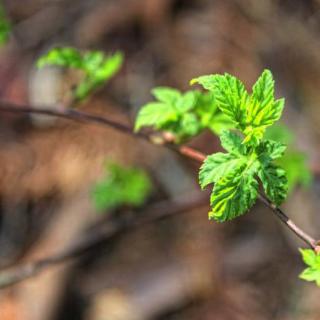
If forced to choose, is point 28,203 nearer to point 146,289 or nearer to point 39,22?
point 146,289

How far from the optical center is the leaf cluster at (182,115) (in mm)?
1579

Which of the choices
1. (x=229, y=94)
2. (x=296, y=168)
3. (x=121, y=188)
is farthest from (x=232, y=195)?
(x=121, y=188)

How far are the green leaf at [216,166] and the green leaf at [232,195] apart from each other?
0.05 ft

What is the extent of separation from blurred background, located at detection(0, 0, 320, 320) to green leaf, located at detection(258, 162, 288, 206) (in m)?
1.40

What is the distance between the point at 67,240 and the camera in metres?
3.12

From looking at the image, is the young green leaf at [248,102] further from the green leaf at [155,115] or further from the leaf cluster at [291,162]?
the leaf cluster at [291,162]

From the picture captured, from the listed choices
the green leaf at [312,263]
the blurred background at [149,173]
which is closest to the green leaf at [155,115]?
the green leaf at [312,263]

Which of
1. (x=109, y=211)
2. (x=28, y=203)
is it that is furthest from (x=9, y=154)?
(x=109, y=211)

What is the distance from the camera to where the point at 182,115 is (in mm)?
1627

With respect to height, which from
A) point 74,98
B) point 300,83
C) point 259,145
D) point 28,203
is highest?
point 259,145

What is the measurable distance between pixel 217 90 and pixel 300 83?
2585 millimetres

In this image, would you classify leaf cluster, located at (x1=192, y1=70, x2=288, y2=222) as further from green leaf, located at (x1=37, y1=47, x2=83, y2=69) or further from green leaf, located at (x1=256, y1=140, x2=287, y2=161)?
green leaf, located at (x1=37, y1=47, x2=83, y2=69)

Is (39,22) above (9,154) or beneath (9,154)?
above

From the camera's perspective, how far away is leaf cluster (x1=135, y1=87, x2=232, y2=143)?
5.18 feet
